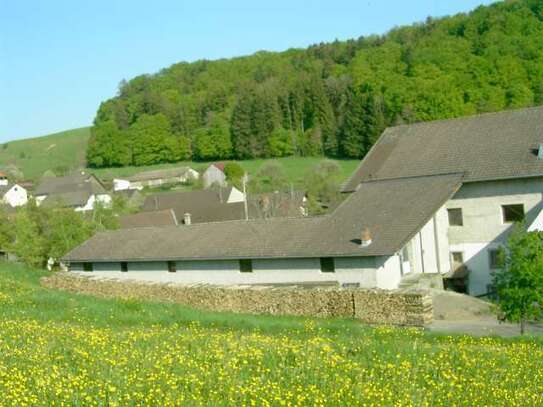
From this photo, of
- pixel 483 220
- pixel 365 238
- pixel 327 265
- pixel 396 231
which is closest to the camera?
pixel 365 238

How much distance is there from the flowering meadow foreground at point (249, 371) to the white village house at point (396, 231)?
44.5 ft

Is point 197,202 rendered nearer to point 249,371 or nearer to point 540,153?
point 540,153

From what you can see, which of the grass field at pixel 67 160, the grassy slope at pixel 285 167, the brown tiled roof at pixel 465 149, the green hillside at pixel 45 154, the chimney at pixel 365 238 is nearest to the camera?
the chimney at pixel 365 238

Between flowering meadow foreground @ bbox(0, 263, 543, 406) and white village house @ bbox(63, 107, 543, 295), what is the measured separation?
13.6 m

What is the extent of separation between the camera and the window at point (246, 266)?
3256cm

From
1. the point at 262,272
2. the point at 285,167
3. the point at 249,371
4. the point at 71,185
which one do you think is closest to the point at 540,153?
the point at 262,272

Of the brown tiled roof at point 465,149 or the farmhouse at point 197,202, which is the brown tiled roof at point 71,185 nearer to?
the farmhouse at point 197,202

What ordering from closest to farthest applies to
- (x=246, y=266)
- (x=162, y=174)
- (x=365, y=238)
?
(x=365, y=238) → (x=246, y=266) → (x=162, y=174)

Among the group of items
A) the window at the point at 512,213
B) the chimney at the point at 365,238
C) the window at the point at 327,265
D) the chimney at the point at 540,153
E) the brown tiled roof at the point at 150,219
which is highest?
the chimney at the point at 540,153

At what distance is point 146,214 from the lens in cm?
6644

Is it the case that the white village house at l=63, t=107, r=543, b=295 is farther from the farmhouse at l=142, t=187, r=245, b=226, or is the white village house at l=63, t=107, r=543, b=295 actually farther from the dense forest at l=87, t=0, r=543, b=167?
the dense forest at l=87, t=0, r=543, b=167

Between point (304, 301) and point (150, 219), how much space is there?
4324 cm

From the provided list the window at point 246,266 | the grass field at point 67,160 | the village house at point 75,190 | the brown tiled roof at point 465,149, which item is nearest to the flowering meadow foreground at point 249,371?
the window at point 246,266

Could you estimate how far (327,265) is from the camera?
1192 inches
